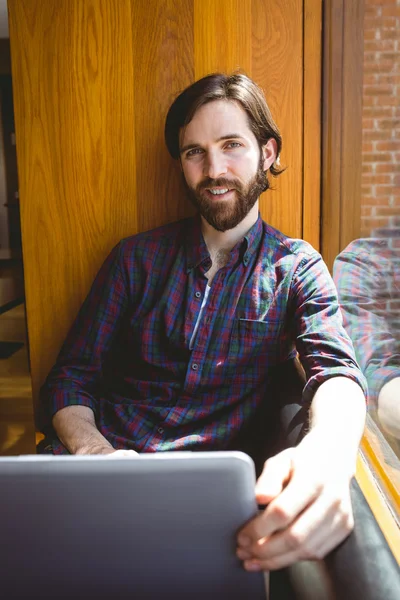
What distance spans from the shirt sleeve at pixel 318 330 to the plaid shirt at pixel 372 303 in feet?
1.04

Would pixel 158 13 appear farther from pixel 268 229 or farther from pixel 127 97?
pixel 268 229

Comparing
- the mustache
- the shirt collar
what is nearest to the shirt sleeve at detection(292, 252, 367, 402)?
the shirt collar

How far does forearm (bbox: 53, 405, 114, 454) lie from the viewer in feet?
4.08

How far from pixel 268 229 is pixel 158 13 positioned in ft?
2.31

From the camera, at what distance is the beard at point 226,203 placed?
1445 mm

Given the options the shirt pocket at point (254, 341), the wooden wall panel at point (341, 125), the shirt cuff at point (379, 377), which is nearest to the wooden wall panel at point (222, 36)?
the wooden wall panel at point (341, 125)

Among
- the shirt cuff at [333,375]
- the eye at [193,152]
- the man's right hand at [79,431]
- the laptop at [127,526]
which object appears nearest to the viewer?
the laptop at [127,526]

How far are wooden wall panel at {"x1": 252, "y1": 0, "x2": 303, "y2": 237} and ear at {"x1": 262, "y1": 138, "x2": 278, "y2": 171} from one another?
0.10 metres

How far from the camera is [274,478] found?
0.70 m

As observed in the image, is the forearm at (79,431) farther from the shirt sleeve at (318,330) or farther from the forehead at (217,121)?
the forehead at (217,121)

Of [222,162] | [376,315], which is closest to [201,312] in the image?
[222,162]

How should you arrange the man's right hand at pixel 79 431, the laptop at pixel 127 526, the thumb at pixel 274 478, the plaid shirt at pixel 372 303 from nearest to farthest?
the laptop at pixel 127 526
the thumb at pixel 274 478
the man's right hand at pixel 79 431
the plaid shirt at pixel 372 303

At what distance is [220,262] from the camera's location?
1.49m

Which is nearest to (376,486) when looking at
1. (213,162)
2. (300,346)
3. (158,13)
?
(300,346)
